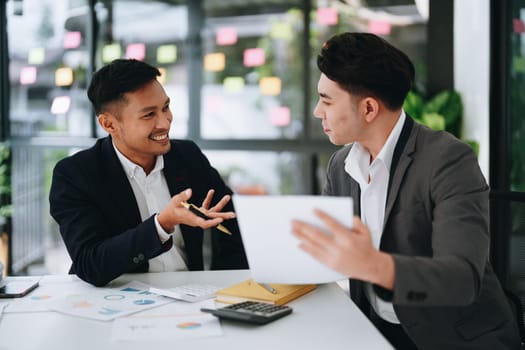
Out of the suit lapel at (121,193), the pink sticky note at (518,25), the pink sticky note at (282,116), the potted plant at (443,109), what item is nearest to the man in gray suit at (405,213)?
the suit lapel at (121,193)

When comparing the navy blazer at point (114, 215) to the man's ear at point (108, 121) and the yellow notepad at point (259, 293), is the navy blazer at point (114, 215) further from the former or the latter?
the yellow notepad at point (259, 293)

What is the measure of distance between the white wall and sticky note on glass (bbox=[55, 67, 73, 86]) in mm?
2601

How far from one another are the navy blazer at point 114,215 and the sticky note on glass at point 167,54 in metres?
2.10

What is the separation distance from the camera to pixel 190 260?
2242 millimetres

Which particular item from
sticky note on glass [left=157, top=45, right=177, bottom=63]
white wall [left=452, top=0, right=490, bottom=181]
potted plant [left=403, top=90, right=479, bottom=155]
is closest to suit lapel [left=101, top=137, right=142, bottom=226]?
white wall [left=452, top=0, right=490, bottom=181]

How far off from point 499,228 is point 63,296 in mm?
2214

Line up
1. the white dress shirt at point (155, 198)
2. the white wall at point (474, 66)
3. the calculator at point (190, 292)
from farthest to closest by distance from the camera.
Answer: the white wall at point (474, 66), the white dress shirt at point (155, 198), the calculator at point (190, 292)

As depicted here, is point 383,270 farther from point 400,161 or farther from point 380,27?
point 380,27

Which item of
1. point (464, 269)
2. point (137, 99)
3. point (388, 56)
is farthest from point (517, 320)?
point (137, 99)

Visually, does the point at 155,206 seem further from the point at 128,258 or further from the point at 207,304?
the point at 207,304

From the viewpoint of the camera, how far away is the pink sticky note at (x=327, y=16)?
4.26 metres

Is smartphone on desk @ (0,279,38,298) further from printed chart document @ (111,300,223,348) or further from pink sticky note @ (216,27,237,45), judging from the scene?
pink sticky note @ (216,27,237,45)

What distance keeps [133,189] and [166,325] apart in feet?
2.71

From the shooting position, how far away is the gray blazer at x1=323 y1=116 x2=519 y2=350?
4.84ft
